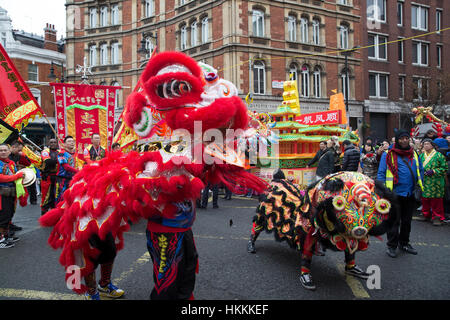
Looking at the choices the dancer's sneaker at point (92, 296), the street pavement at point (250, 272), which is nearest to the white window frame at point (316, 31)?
the street pavement at point (250, 272)

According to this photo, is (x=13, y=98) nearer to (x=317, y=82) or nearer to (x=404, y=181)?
(x=404, y=181)

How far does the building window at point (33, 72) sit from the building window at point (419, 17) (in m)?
31.5

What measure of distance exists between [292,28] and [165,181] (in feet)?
72.0

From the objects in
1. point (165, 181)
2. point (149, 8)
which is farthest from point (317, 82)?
point (165, 181)

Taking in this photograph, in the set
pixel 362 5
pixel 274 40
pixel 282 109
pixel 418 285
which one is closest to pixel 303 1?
pixel 274 40

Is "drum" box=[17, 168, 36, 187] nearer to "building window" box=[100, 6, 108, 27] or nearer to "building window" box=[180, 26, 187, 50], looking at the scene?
"building window" box=[180, 26, 187, 50]

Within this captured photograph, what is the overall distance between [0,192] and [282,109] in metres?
8.46

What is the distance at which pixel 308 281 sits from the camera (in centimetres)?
337

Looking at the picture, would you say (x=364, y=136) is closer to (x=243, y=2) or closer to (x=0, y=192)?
(x=243, y=2)

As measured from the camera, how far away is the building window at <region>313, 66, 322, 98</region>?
860 inches

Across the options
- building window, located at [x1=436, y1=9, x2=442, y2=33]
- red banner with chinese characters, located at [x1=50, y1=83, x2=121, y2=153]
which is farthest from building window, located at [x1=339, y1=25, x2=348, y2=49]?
red banner with chinese characters, located at [x1=50, y1=83, x2=121, y2=153]

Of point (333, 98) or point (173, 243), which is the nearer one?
point (173, 243)

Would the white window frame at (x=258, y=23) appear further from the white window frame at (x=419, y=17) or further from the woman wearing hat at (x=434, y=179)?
the woman wearing hat at (x=434, y=179)

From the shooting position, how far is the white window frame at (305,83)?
21.5m
